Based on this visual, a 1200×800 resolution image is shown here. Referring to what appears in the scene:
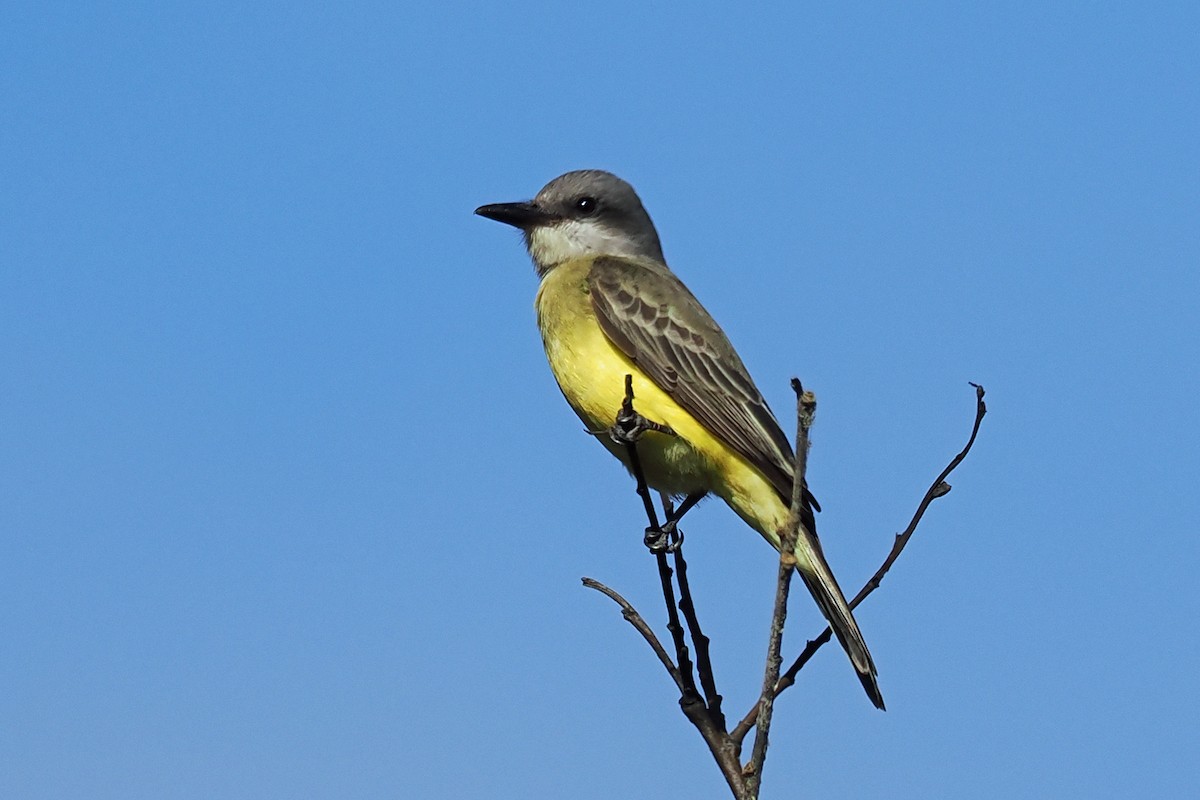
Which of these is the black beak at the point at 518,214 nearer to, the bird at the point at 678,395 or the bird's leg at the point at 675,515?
the bird at the point at 678,395

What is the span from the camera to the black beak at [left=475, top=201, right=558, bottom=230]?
8.07 meters

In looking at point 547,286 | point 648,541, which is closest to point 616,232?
point 547,286

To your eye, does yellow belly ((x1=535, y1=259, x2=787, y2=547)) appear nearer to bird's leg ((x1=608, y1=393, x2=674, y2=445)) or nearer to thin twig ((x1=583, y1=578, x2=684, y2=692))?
bird's leg ((x1=608, y1=393, x2=674, y2=445))

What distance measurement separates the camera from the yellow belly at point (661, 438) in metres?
6.54

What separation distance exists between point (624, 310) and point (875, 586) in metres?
2.32

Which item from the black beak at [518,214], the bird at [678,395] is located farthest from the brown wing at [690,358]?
the black beak at [518,214]

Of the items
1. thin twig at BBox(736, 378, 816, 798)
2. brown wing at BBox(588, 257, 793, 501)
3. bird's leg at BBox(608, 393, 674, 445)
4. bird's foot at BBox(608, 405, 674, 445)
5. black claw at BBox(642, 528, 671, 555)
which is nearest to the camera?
thin twig at BBox(736, 378, 816, 798)

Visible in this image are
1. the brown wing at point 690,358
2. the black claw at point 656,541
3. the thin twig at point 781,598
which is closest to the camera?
the thin twig at point 781,598

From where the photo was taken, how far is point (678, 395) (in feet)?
21.7

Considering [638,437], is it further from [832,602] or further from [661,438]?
[832,602]

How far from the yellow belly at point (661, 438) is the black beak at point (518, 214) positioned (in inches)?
56.8

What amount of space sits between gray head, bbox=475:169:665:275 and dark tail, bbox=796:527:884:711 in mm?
2547

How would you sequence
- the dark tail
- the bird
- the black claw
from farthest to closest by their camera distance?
1. the bird
2. the dark tail
3. the black claw

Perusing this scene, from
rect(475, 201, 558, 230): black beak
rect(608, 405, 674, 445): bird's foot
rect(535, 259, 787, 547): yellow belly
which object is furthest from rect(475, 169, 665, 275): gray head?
rect(608, 405, 674, 445): bird's foot
